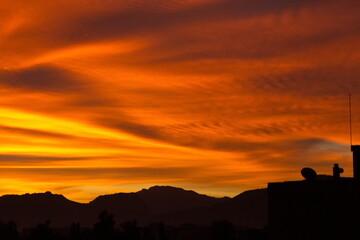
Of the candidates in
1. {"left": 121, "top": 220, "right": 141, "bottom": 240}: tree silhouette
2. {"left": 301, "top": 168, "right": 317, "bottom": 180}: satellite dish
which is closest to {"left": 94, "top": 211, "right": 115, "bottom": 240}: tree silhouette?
{"left": 121, "top": 220, "right": 141, "bottom": 240}: tree silhouette

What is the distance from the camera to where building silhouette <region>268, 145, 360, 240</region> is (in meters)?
32.6

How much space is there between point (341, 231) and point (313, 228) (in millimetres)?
1580

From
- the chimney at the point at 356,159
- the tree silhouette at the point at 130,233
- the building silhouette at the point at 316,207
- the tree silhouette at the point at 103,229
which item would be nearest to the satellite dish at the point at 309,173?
the building silhouette at the point at 316,207

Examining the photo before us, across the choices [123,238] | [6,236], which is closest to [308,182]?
→ [123,238]

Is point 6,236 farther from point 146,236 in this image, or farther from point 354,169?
point 354,169

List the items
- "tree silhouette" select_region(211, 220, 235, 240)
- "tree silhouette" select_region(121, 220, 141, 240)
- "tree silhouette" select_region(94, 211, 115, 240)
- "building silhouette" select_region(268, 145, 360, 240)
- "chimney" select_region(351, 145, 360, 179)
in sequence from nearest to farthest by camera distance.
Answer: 1. "building silhouette" select_region(268, 145, 360, 240)
2. "chimney" select_region(351, 145, 360, 179)
3. "tree silhouette" select_region(94, 211, 115, 240)
4. "tree silhouette" select_region(121, 220, 141, 240)
5. "tree silhouette" select_region(211, 220, 235, 240)

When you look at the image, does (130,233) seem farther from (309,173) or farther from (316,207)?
(316,207)

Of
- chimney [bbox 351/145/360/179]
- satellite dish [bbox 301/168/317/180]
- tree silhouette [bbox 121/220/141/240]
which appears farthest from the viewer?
tree silhouette [bbox 121/220/141/240]

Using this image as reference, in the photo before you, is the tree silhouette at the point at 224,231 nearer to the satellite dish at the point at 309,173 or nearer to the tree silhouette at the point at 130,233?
the tree silhouette at the point at 130,233

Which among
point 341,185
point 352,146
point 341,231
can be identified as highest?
point 352,146

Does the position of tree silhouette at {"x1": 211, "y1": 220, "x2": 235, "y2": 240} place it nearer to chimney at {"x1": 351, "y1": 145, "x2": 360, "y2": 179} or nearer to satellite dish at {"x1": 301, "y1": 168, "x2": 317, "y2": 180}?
satellite dish at {"x1": 301, "y1": 168, "x2": 317, "y2": 180}

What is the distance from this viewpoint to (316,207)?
33750 mm

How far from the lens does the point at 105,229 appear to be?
11181 cm

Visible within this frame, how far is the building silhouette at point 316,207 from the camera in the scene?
32.6 m
